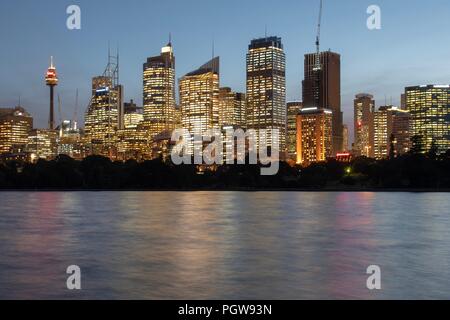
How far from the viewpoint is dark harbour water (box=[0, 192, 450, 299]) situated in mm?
23234

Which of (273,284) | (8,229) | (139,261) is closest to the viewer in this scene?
(273,284)

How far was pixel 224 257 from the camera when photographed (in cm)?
3194

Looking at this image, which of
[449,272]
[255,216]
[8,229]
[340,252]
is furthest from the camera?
[255,216]

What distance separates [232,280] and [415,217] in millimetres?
40067

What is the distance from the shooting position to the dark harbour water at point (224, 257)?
23234mm

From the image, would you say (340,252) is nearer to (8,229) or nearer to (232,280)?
(232,280)

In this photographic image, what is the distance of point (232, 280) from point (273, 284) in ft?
6.08

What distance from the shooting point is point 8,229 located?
156 ft
